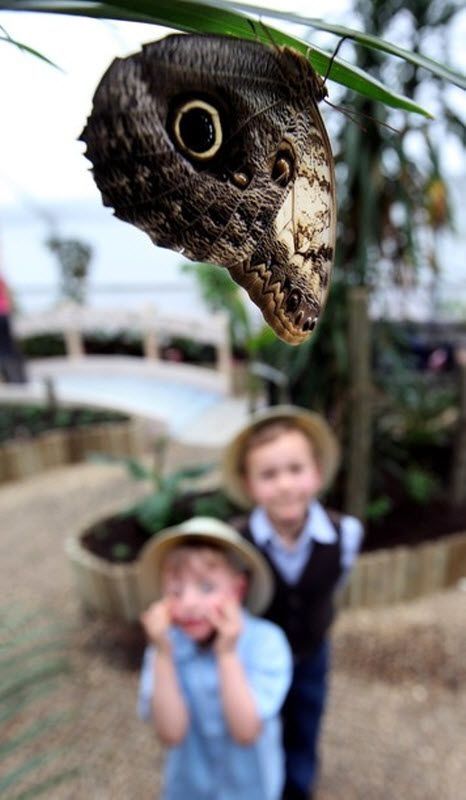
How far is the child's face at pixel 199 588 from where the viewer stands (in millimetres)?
806

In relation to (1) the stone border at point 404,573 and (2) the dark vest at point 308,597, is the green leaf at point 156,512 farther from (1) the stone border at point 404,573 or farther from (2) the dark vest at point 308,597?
(2) the dark vest at point 308,597

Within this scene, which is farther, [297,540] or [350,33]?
[297,540]

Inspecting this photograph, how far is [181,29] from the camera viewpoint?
0.60ft

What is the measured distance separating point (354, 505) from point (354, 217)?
1094 mm

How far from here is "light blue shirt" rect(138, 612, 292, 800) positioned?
842 millimetres

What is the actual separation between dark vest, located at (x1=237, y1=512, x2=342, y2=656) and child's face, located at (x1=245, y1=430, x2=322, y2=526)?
112 millimetres

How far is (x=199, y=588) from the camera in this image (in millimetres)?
836

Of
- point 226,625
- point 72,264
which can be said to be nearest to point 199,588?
point 226,625

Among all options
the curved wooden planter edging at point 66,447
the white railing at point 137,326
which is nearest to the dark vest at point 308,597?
the curved wooden planter edging at point 66,447

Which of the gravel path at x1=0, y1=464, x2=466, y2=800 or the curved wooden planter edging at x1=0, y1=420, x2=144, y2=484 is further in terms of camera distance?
the curved wooden planter edging at x1=0, y1=420, x2=144, y2=484

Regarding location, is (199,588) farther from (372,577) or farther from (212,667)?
(372,577)

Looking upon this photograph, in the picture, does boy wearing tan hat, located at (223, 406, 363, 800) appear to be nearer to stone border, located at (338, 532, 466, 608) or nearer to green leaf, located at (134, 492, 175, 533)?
stone border, located at (338, 532, 466, 608)

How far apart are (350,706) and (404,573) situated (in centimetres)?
53

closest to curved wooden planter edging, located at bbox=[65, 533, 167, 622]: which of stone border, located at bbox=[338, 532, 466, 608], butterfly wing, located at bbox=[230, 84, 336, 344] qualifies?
stone border, located at bbox=[338, 532, 466, 608]
